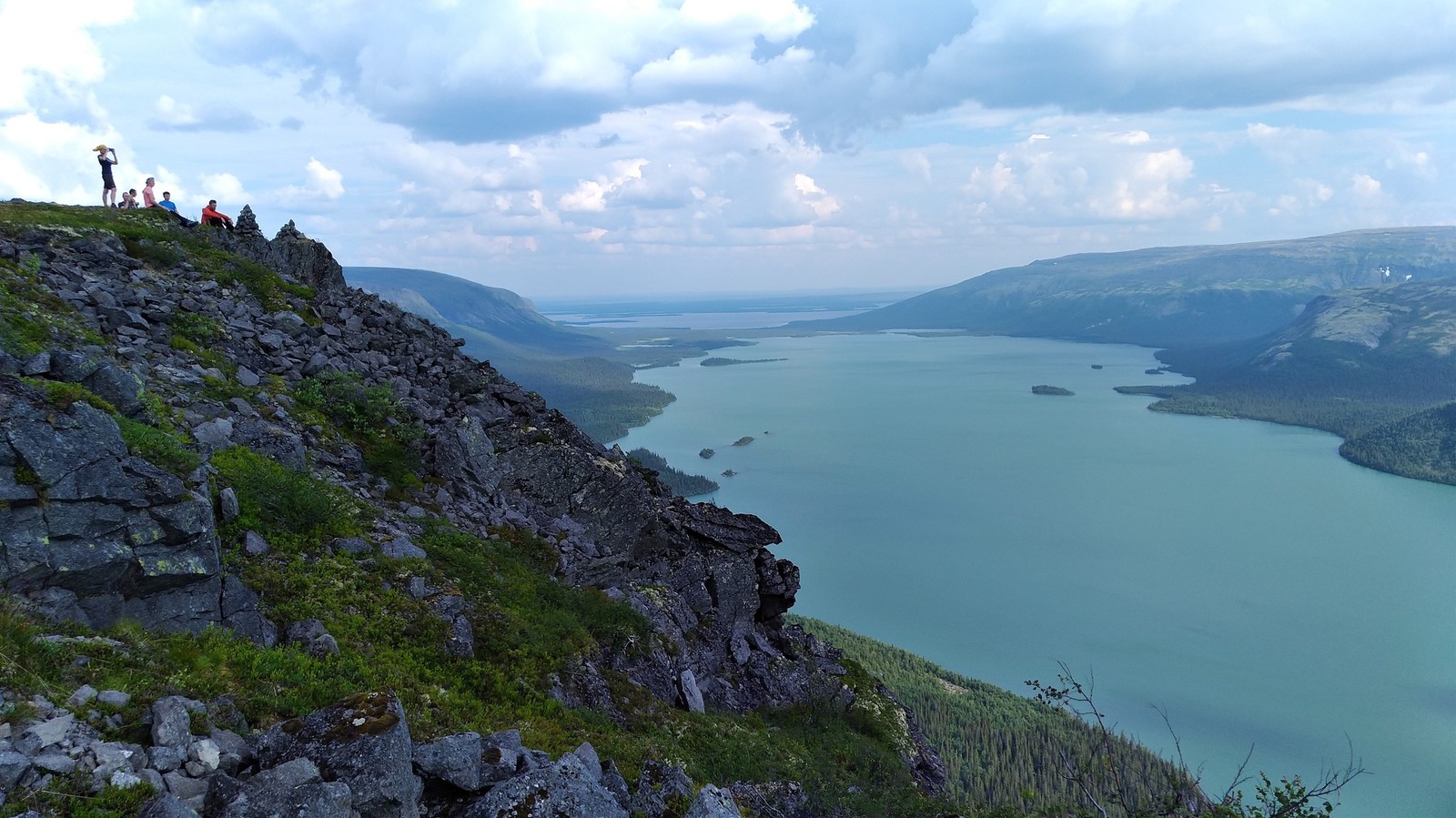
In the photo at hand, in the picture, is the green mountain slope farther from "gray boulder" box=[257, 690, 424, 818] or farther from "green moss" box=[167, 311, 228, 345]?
"gray boulder" box=[257, 690, 424, 818]

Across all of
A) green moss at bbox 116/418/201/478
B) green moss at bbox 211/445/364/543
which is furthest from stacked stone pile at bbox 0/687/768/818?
green moss at bbox 211/445/364/543

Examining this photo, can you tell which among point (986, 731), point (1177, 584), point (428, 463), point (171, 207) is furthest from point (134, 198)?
point (1177, 584)

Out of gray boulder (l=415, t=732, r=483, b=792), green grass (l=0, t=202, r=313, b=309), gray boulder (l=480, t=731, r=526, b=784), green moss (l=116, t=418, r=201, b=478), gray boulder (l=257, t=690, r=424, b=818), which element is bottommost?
gray boulder (l=480, t=731, r=526, b=784)

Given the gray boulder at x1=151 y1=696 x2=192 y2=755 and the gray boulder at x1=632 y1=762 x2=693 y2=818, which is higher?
the gray boulder at x1=151 y1=696 x2=192 y2=755

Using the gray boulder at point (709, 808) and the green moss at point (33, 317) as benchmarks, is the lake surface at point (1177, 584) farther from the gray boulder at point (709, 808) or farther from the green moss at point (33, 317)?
the green moss at point (33, 317)

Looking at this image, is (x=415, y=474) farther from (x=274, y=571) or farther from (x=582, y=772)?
(x=582, y=772)

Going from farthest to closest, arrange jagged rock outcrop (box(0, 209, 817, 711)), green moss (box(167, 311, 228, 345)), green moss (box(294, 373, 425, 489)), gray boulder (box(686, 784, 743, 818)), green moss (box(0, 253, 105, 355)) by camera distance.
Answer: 1. green moss (box(167, 311, 228, 345))
2. green moss (box(294, 373, 425, 489))
3. green moss (box(0, 253, 105, 355))
4. jagged rock outcrop (box(0, 209, 817, 711))
5. gray boulder (box(686, 784, 743, 818))
